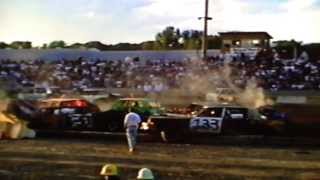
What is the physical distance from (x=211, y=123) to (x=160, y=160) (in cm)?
750

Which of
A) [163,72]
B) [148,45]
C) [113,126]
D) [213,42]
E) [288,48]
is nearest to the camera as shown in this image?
[113,126]

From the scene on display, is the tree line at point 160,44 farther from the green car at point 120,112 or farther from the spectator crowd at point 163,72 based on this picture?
the green car at point 120,112

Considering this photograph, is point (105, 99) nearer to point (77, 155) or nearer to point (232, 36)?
point (77, 155)

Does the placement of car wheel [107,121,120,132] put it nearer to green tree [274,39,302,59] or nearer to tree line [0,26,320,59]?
green tree [274,39,302,59]

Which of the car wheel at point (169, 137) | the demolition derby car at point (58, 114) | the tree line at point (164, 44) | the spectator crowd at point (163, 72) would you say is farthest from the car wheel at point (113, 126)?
the tree line at point (164, 44)

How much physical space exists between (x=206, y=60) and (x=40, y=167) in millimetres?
38099

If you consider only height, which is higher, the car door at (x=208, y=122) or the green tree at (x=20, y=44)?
Result: the car door at (x=208, y=122)

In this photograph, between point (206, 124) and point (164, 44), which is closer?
point (206, 124)

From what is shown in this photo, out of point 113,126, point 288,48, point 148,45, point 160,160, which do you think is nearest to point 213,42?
point 148,45

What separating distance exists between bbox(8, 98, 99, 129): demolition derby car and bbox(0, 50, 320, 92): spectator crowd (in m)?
17.4

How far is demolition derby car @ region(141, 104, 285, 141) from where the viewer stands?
1102 inches

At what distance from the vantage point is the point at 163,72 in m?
55.7

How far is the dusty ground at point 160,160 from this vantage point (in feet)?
58.1

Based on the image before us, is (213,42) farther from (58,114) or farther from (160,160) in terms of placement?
(160,160)
